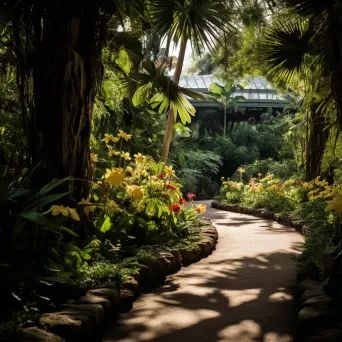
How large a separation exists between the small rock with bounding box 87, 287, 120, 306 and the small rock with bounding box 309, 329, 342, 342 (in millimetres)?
1310

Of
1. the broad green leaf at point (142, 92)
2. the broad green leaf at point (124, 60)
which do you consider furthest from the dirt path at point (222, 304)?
the broad green leaf at point (124, 60)

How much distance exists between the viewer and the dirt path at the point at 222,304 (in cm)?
297

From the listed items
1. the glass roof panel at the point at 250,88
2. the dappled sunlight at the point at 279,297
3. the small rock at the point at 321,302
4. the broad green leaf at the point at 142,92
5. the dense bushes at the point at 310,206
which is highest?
the glass roof panel at the point at 250,88

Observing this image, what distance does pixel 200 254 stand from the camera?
18.6ft

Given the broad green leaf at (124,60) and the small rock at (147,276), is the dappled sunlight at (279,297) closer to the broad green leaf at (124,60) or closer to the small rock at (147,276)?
the small rock at (147,276)

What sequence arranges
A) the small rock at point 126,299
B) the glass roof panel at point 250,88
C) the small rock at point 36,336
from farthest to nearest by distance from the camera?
the glass roof panel at point 250,88 < the small rock at point 126,299 < the small rock at point 36,336

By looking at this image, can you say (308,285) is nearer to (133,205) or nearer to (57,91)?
(133,205)

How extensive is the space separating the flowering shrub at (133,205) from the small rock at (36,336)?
58.6 inches

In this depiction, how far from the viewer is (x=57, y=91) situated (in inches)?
149

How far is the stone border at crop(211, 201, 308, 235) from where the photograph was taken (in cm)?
806

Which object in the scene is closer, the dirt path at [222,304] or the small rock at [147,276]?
the dirt path at [222,304]

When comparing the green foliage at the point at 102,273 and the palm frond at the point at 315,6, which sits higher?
the palm frond at the point at 315,6

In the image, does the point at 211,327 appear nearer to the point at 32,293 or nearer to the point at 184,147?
the point at 32,293

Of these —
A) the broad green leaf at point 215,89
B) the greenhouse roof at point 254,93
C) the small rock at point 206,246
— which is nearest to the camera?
the small rock at point 206,246
